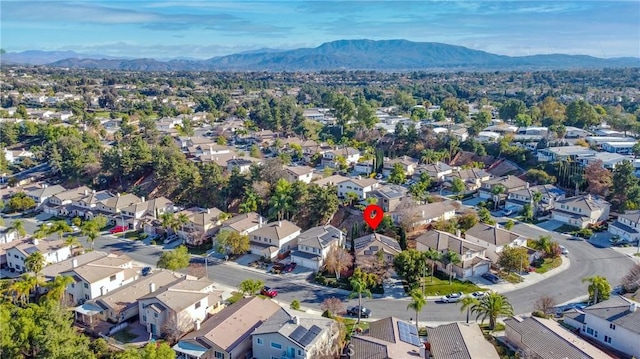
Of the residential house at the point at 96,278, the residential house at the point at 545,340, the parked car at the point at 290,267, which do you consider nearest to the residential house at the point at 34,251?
the residential house at the point at 96,278

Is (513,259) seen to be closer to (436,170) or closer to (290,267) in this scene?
(290,267)

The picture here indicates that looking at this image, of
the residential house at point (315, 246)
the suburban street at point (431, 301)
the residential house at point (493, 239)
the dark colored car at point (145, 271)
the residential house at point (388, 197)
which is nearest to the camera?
the suburban street at point (431, 301)

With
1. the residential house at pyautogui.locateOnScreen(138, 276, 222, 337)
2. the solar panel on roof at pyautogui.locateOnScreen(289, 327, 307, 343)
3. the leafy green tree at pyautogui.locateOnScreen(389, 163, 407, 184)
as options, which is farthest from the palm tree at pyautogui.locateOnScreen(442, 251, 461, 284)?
the leafy green tree at pyautogui.locateOnScreen(389, 163, 407, 184)

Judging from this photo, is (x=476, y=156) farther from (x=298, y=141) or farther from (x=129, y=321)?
(x=129, y=321)

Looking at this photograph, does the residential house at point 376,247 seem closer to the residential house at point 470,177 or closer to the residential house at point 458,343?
the residential house at point 458,343

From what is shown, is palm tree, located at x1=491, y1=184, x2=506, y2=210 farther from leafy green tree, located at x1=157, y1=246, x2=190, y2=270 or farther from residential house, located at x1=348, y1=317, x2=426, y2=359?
leafy green tree, located at x1=157, y1=246, x2=190, y2=270

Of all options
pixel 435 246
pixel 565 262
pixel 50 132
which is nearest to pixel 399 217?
pixel 435 246

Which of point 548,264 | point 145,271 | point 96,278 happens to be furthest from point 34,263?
point 548,264
